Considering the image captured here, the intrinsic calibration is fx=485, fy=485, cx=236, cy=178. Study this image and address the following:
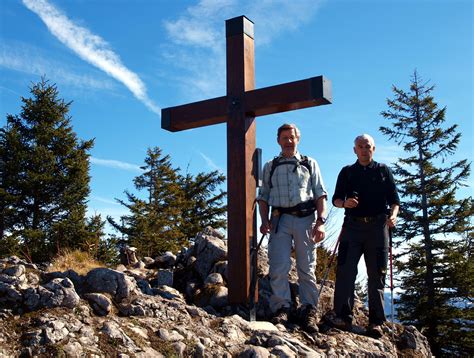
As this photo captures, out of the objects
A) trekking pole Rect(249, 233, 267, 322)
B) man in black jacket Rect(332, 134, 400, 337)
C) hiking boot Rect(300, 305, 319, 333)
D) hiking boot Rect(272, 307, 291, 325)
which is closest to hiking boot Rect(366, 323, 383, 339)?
man in black jacket Rect(332, 134, 400, 337)

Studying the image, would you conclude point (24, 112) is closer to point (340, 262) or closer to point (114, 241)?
point (114, 241)

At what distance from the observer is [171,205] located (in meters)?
26.4

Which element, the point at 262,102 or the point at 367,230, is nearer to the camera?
the point at 367,230

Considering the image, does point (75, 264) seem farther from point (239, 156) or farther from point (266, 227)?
point (266, 227)

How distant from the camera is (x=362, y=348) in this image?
4.85m

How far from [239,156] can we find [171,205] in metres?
20.8

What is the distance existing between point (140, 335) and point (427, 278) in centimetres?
1789

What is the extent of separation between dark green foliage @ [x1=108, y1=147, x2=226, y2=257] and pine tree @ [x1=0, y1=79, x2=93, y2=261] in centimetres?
303

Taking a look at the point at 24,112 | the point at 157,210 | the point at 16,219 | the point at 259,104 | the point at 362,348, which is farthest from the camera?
the point at 157,210

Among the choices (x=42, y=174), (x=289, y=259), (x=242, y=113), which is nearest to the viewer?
(x=289, y=259)

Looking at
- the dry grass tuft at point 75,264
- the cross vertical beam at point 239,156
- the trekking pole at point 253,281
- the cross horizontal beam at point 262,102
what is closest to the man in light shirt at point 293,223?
the trekking pole at point 253,281

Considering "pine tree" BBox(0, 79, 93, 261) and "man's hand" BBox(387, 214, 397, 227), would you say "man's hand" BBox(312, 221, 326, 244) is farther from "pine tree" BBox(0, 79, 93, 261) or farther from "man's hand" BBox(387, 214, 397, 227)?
"pine tree" BBox(0, 79, 93, 261)

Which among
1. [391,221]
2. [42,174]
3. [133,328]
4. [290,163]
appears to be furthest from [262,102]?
[42,174]

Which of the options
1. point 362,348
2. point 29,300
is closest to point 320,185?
point 362,348
